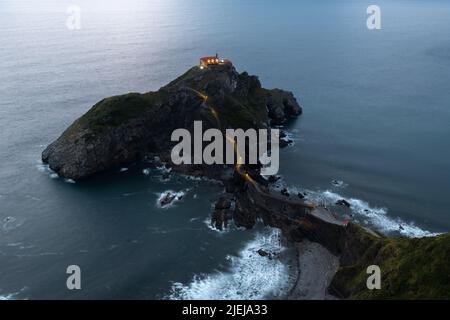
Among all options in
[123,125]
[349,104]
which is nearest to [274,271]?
[123,125]

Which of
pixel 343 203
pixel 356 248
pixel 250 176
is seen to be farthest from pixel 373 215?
pixel 250 176

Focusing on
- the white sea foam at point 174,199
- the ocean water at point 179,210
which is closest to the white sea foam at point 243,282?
the ocean water at point 179,210

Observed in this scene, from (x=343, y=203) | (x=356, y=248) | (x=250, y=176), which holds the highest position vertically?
(x=250, y=176)

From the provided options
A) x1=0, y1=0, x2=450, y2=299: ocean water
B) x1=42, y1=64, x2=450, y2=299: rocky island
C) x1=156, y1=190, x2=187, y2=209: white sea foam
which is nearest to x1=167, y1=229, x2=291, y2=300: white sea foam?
x1=0, y1=0, x2=450, y2=299: ocean water

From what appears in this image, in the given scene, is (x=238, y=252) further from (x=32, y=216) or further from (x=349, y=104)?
(x=349, y=104)

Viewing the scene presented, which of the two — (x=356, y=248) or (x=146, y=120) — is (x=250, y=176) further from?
(x=146, y=120)

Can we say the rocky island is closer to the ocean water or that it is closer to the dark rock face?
the ocean water
